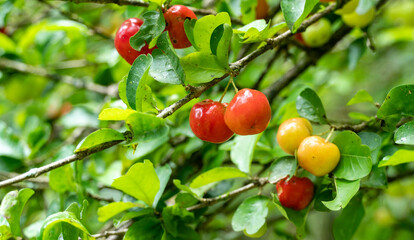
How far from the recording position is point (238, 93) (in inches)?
29.2

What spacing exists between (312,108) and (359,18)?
39cm

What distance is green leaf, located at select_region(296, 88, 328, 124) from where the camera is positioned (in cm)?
95

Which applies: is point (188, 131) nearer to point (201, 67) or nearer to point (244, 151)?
point (244, 151)

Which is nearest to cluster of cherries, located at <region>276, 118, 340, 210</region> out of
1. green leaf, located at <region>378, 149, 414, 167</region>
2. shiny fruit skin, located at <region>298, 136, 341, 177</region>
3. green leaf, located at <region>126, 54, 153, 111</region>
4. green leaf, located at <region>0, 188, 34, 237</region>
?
shiny fruit skin, located at <region>298, 136, 341, 177</region>

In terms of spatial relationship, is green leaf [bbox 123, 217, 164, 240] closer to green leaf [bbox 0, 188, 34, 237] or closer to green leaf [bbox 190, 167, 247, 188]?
green leaf [bbox 190, 167, 247, 188]

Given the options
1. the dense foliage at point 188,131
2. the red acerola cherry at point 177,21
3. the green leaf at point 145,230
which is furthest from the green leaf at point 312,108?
the green leaf at point 145,230

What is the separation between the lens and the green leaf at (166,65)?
743mm

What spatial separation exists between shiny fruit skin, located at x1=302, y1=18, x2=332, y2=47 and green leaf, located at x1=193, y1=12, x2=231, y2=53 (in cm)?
56

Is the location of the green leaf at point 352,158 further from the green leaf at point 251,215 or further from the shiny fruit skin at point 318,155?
the green leaf at point 251,215

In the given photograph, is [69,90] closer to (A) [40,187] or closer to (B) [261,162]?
(A) [40,187]

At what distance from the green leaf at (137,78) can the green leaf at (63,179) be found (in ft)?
1.19

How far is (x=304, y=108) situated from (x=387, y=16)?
4.99ft

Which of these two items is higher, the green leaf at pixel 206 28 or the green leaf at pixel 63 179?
the green leaf at pixel 206 28

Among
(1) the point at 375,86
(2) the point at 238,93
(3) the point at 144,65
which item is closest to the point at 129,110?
(3) the point at 144,65
